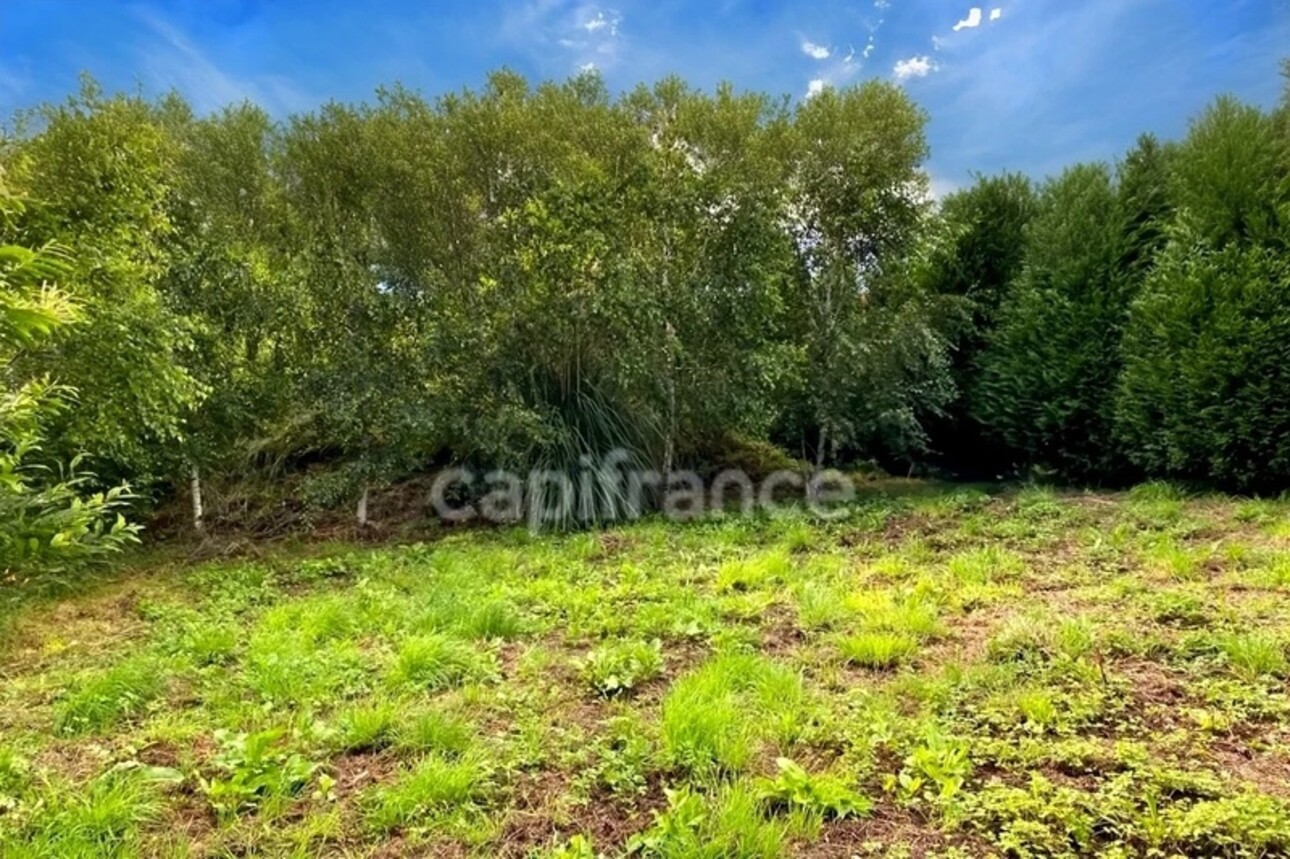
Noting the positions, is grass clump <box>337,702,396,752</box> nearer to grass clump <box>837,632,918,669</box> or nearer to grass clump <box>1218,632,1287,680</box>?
grass clump <box>837,632,918,669</box>

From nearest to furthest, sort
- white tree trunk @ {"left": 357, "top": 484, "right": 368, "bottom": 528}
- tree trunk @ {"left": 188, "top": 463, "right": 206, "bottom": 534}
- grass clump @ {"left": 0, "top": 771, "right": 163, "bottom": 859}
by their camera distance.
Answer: grass clump @ {"left": 0, "top": 771, "right": 163, "bottom": 859} < tree trunk @ {"left": 188, "top": 463, "right": 206, "bottom": 534} < white tree trunk @ {"left": 357, "top": 484, "right": 368, "bottom": 528}

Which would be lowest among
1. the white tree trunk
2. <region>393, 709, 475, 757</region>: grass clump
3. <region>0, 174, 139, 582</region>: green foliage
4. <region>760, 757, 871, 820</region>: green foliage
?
<region>760, 757, 871, 820</region>: green foliage

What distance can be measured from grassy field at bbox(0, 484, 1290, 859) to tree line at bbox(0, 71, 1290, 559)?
215 centimetres

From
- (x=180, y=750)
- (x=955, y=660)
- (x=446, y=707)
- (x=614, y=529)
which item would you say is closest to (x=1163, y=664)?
(x=955, y=660)

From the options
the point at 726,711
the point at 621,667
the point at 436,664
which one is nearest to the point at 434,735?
the point at 436,664

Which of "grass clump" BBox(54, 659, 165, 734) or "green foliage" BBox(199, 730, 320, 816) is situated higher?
"grass clump" BBox(54, 659, 165, 734)

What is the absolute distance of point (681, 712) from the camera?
223 centimetres

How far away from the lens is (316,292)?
601 cm

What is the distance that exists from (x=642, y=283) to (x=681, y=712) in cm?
466

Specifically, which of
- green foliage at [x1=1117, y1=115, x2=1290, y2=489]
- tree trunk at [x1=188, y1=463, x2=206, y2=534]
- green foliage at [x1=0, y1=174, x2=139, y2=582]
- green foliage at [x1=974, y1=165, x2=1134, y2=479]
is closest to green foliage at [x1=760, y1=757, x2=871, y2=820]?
green foliage at [x1=0, y1=174, x2=139, y2=582]

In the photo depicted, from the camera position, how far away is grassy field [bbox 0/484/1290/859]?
1724 mm

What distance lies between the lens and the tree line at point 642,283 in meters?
5.80

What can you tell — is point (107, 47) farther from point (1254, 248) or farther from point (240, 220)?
point (1254, 248)

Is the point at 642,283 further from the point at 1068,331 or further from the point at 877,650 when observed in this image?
the point at 1068,331
